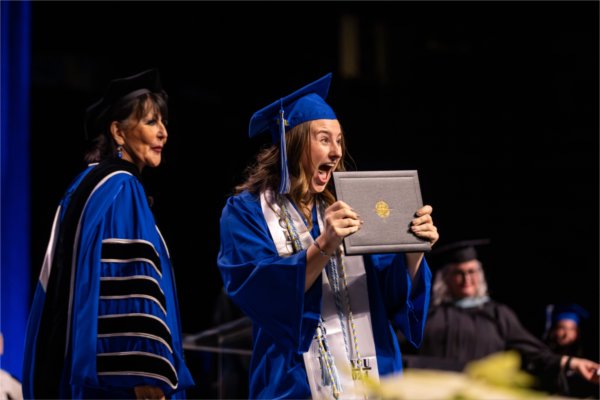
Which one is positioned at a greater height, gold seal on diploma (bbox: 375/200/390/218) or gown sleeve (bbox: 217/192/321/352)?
gold seal on diploma (bbox: 375/200/390/218)

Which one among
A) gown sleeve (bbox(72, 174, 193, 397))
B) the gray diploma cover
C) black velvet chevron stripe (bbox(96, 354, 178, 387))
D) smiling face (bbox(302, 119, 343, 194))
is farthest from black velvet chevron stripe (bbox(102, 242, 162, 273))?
the gray diploma cover

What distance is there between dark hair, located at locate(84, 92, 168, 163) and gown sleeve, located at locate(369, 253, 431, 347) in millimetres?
1074

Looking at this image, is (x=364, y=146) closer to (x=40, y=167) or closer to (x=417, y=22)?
(x=417, y=22)

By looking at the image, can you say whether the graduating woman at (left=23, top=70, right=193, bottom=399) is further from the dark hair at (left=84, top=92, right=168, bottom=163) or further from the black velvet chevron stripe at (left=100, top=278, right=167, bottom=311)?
the dark hair at (left=84, top=92, right=168, bottom=163)

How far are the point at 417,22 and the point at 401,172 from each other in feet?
18.4

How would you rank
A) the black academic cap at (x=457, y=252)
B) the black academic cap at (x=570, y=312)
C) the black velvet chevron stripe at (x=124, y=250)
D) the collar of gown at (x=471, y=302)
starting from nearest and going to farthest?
1. the black velvet chevron stripe at (x=124, y=250)
2. the black academic cap at (x=570, y=312)
3. the black academic cap at (x=457, y=252)
4. the collar of gown at (x=471, y=302)

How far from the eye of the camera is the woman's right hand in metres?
2.31

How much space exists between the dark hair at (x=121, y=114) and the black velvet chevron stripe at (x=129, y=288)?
21.6 inches

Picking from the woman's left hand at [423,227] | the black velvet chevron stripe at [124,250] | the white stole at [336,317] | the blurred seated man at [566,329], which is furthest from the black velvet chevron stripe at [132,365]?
the blurred seated man at [566,329]

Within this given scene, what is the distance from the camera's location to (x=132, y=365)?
2.55 meters

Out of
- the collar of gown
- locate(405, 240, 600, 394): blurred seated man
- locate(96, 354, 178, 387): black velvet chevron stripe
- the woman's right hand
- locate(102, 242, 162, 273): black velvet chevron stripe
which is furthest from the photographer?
the collar of gown

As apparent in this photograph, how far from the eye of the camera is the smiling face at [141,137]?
2986 millimetres

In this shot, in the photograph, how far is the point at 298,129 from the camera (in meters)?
2.70

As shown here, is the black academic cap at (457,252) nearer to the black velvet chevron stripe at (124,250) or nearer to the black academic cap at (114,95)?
the black academic cap at (114,95)
